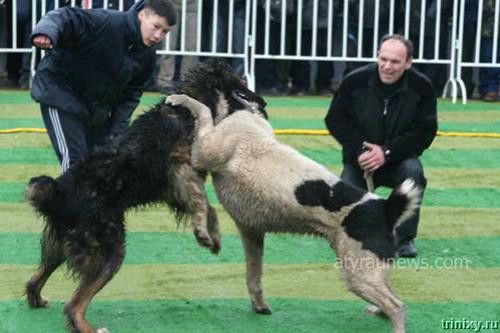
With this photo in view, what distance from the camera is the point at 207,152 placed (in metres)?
6.68

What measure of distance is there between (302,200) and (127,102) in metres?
1.85

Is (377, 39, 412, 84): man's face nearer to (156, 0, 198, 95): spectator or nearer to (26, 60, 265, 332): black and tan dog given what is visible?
(26, 60, 265, 332): black and tan dog

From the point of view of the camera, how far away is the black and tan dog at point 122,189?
21.5 ft

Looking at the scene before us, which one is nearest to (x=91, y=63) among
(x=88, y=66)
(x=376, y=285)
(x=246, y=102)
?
(x=88, y=66)

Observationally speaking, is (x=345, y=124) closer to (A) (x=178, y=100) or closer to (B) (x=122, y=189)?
(A) (x=178, y=100)

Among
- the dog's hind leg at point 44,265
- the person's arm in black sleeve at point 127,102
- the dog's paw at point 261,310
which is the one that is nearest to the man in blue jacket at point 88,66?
the person's arm in black sleeve at point 127,102

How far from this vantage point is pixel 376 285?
21.2 ft

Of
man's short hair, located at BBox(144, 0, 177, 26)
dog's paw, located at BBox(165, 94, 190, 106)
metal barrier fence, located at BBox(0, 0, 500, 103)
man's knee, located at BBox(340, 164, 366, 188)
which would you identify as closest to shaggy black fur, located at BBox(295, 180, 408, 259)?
dog's paw, located at BBox(165, 94, 190, 106)

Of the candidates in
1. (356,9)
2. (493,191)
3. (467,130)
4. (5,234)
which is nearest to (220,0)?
(356,9)

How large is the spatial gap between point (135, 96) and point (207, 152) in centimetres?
142

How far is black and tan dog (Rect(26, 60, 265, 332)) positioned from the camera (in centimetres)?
654

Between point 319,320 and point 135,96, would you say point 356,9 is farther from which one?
point 319,320

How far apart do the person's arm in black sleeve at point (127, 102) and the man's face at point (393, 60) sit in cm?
164

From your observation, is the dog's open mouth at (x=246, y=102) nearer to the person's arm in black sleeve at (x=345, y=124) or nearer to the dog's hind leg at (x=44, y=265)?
the dog's hind leg at (x=44, y=265)
